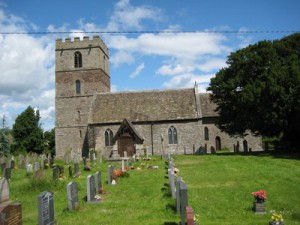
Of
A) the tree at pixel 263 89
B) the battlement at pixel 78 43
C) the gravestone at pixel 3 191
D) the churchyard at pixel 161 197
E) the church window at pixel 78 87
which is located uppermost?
the battlement at pixel 78 43

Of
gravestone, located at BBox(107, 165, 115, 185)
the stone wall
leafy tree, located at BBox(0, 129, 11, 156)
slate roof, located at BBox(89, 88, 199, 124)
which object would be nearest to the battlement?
slate roof, located at BBox(89, 88, 199, 124)

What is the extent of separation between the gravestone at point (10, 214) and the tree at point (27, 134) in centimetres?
4801

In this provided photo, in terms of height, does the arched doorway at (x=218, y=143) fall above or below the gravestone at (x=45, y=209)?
above

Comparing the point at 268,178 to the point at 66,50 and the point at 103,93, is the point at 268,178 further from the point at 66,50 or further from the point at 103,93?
the point at 66,50

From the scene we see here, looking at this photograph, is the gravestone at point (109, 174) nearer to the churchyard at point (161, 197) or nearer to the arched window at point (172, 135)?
the churchyard at point (161, 197)

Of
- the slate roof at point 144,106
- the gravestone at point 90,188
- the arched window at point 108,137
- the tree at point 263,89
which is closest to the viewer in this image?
the gravestone at point 90,188

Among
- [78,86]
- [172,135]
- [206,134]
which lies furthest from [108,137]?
[206,134]

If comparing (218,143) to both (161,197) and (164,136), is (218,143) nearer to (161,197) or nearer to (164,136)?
(164,136)

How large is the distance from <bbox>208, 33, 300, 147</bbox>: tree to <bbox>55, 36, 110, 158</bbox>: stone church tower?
15626 millimetres

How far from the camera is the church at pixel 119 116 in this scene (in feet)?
124

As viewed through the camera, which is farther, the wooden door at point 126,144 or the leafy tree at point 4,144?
the leafy tree at point 4,144

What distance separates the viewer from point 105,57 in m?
46.8

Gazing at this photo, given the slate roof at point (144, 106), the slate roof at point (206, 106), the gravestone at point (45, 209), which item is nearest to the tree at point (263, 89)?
the slate roof at point (144, 106)

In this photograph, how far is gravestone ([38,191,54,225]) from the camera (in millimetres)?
9000
